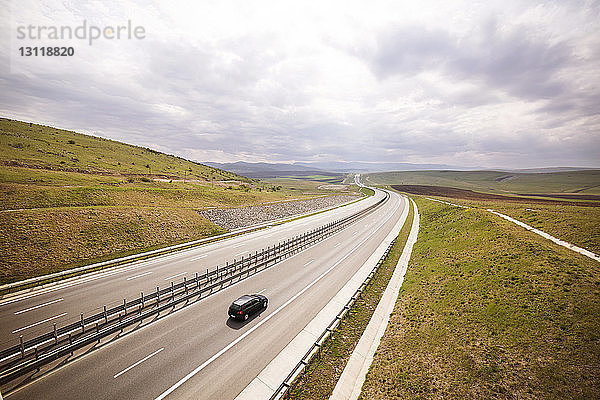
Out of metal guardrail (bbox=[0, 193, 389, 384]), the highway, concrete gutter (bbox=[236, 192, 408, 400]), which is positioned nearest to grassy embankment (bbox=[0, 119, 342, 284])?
the highway

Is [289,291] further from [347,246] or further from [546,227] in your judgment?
[546,227]

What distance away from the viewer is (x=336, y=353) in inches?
589

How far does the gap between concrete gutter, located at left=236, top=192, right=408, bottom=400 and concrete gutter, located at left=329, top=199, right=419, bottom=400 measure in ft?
9.46

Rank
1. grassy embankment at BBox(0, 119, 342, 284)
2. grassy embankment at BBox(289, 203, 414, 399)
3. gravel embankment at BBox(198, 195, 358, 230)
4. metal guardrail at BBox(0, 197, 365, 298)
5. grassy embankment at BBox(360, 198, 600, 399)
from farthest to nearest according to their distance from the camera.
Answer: gravel embankment at BBox(198, 195, 358, 230), grassy embankment at BBox(0, 119, 342, 284), metal guardrail at BBox(0, 197, 365, 298), grassy embankment at BBox(289, 203, 414, 399), grassy embankment at BBox(360, 198, 600, 399)

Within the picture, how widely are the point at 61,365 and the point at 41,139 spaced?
4477 inches

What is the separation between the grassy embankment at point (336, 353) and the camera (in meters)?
12.3

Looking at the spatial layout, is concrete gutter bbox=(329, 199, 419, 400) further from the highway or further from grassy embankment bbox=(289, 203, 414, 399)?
the highway

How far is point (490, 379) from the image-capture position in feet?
39.1

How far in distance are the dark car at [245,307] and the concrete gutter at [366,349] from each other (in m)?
8.26

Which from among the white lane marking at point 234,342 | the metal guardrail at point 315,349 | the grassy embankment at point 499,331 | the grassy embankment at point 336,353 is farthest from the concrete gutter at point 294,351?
the grassy embankment at point 499,331

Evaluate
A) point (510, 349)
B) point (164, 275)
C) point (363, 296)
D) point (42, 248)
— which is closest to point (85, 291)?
point (164, 275)

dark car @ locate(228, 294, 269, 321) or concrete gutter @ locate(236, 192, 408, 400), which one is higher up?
dark car @ locate(228, 294, 269, 321)

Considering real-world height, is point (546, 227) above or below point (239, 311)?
above

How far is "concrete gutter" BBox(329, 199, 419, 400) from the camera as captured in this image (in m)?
12.4
